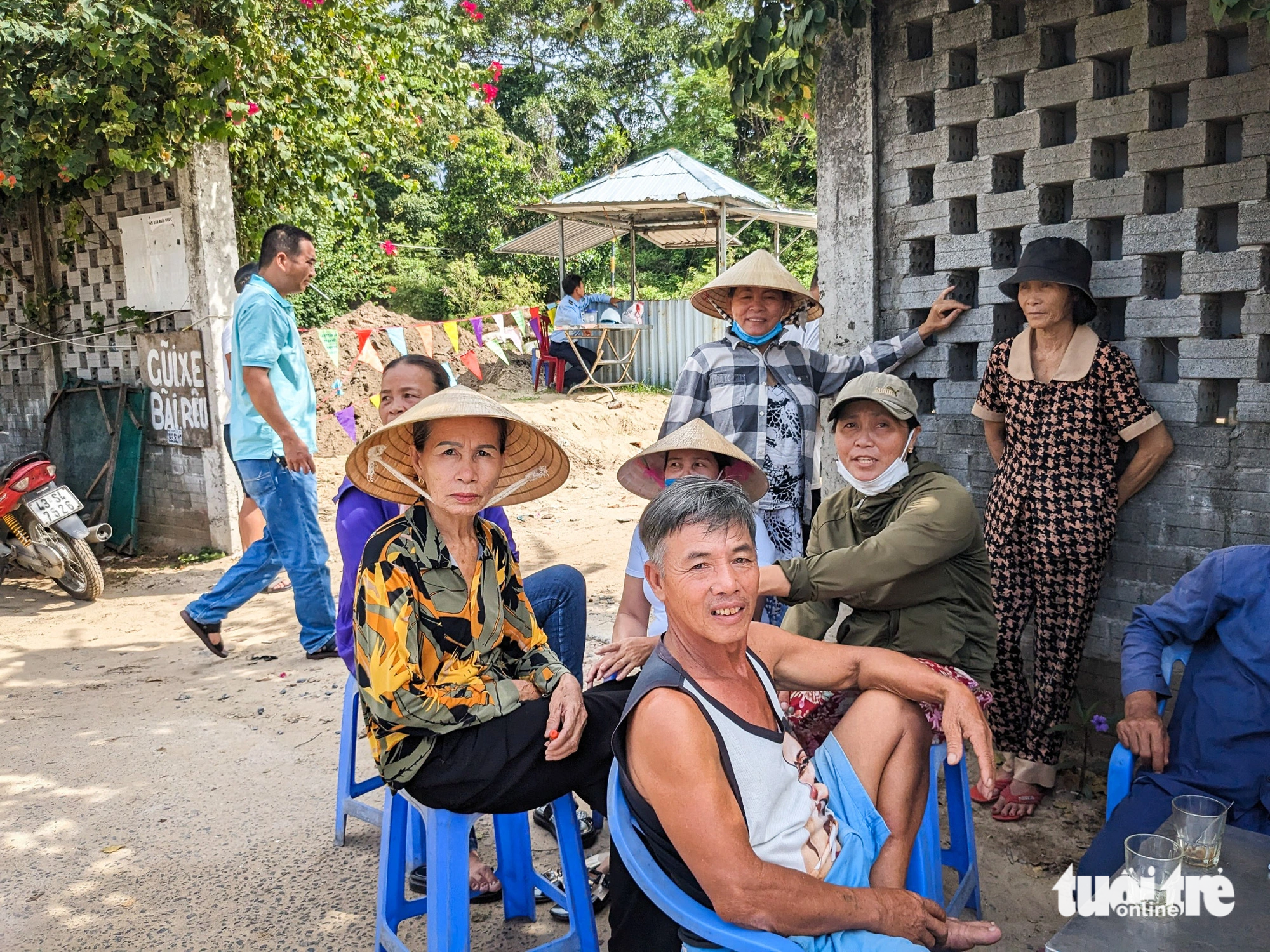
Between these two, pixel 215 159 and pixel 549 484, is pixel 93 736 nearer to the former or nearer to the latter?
pixel 549 484

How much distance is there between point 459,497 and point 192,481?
240 inches

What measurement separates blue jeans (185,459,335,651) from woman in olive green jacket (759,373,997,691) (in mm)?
3107

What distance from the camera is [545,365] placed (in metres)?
14.7

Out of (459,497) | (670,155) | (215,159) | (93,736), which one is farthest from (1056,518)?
(670,155)

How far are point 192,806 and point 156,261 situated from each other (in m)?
5.35

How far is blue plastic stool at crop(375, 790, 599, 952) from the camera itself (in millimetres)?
2279

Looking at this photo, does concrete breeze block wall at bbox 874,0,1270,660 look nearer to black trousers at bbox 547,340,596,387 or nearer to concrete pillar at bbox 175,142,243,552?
concrete pillar at bbox 175,142,243,552

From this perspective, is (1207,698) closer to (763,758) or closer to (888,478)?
(888,478)

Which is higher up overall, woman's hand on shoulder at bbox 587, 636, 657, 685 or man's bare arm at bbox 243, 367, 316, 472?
man's bare arm at bbox 243, 367, 316, 472

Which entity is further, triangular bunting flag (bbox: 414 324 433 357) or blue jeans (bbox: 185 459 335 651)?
triangular bunting flag (bbox: 414 324 433 357)

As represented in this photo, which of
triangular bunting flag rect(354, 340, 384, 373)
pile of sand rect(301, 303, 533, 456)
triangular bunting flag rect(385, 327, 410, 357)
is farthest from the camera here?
triangular bunting flag rect(385, 327, 410, 357)

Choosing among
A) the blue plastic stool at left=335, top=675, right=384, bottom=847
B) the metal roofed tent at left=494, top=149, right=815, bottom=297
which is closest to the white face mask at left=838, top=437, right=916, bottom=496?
the blue plastic stool at left=335, top=675, right=384, bottom=847

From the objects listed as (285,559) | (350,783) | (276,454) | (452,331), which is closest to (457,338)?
(452,331)

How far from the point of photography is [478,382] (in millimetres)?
14820
